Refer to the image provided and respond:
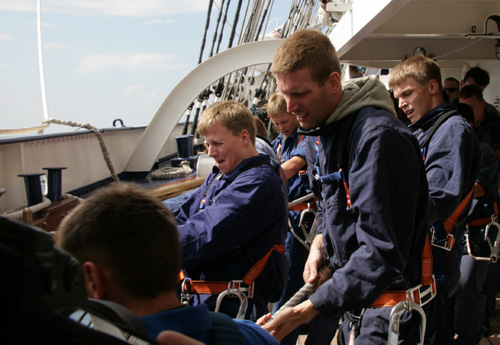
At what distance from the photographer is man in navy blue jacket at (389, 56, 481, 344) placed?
196 centimetres

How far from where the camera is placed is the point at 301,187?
12.2 feet

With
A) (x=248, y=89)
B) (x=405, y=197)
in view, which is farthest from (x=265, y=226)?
(x=248, y=89)

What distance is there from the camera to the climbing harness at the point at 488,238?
10.3 ft

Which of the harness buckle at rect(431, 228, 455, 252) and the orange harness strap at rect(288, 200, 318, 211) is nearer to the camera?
the harness buckle at rect(431, 228, 455, 252)

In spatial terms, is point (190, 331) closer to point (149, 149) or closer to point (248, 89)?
point (149, 149)

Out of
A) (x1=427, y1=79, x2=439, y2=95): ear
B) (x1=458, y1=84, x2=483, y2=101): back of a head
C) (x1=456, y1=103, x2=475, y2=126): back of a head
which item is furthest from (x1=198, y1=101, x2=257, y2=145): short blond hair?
(x1=458, y1=84, x2=483, y2=101): back of a head

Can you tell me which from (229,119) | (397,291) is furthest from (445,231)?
(229,119)

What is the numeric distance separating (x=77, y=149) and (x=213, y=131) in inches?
115

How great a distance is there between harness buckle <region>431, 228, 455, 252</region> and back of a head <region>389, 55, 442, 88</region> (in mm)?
781

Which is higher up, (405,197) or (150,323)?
(405,197)

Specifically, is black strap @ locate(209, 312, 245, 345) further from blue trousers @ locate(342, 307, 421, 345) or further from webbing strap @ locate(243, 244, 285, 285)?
webbing strap @ locate(243, 244, 285, 285)

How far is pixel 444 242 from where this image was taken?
2.10 metres

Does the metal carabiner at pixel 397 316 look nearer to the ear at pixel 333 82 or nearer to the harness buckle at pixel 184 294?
the ear at pixel 333 82

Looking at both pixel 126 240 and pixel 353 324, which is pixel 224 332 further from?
pixel 353 324
